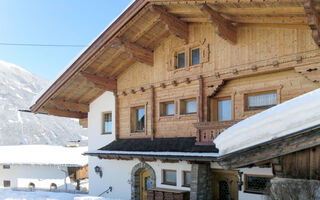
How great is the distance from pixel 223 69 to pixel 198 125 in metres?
2.25

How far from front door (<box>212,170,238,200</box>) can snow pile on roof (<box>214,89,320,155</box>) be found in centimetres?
765

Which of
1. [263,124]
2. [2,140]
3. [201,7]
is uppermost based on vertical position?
[201,7]

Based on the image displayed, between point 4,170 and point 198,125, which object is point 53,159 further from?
point 198,125

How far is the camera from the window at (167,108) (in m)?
13.5

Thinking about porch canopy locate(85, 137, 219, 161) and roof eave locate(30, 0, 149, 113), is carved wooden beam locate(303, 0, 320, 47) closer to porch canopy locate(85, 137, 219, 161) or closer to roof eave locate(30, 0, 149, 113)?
porch canopy locate(85, 137, 219, 161)

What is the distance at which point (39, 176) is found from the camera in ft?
87.1

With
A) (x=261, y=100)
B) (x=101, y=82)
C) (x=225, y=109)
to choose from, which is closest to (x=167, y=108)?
(x=225, y=109)

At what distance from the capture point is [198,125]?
437 inches

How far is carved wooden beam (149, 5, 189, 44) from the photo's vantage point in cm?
1129

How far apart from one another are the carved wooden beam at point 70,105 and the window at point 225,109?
7.91m

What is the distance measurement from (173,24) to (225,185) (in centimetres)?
643

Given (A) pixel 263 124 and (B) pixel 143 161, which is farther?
(B) pixel 143 161

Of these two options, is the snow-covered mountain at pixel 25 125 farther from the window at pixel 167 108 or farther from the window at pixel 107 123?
the window at pixel 167 108

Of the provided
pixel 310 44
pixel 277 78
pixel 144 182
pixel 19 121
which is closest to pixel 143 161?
pixel 144 182
